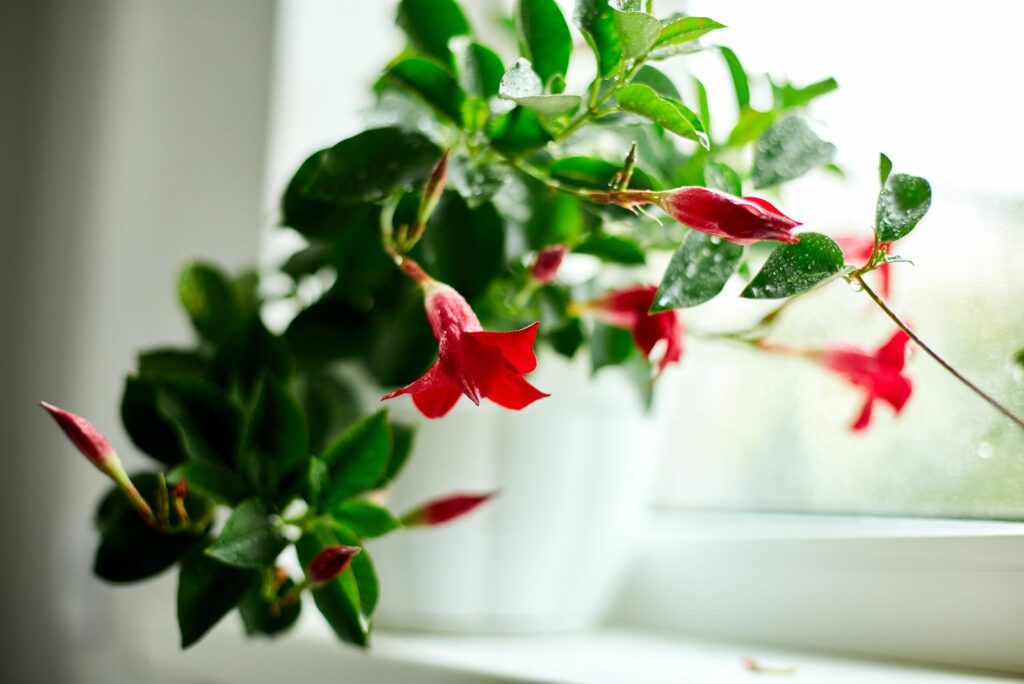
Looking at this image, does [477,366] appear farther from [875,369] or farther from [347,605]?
[875,369]

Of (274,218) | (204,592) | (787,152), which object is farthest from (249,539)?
(274,218)

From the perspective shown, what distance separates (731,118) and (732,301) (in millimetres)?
203

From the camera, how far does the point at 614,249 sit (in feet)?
2.00

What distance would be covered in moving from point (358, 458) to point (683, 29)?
326mm

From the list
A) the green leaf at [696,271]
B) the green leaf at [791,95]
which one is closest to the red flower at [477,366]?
the green leaf at [696,271]

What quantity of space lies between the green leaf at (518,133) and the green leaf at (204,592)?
0.32m

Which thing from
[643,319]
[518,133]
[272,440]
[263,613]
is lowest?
[263,613]

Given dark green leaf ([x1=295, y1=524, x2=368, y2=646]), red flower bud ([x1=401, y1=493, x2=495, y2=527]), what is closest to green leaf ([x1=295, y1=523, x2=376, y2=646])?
dark green leaf ([x1=295, y1=524, x2=368, y2=646])

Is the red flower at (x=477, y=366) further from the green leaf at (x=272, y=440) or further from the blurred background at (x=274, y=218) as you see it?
the blurred background at (x=274, y=218)

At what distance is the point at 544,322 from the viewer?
2.10 feet

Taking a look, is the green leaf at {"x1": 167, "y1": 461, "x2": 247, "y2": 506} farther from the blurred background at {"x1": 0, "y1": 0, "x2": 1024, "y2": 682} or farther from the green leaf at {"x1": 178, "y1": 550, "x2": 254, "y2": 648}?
the blurred background at {"x1": 0, "y1": 0, "x2": 1024, "y2": 682}

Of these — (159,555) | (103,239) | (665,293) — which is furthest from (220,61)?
(665,293)

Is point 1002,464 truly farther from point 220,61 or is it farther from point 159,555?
point 220,61

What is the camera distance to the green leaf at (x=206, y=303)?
2.41 feet
